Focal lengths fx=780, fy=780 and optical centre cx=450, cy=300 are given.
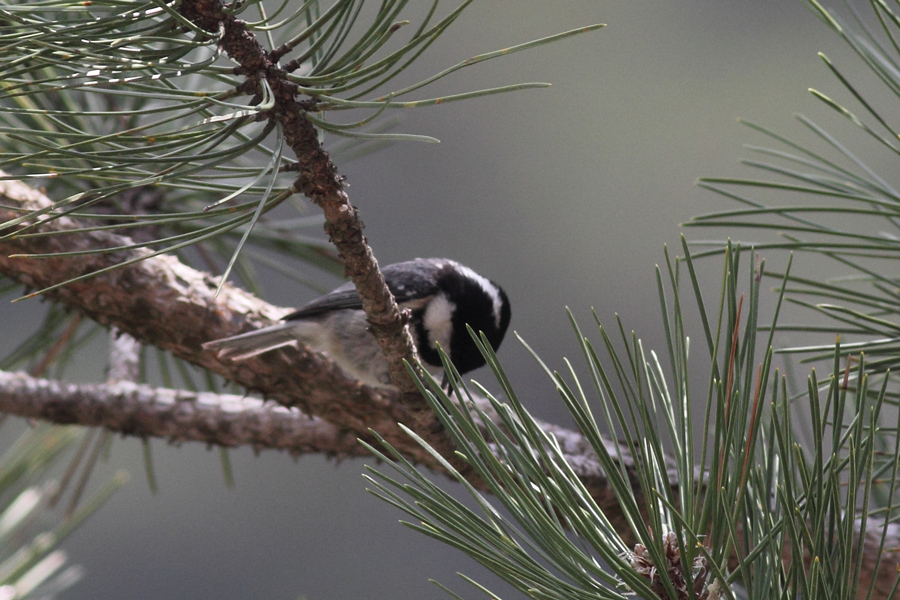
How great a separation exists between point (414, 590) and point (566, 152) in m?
1.54

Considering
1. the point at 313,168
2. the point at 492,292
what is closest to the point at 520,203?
the point at 492,292

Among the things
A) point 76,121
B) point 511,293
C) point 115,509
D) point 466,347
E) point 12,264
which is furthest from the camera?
point 115,509

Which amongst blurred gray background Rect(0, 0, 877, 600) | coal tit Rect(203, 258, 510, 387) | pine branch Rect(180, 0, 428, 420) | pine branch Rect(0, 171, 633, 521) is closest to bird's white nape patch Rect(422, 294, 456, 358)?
coal tit Rect(203, 258, 510, 387)

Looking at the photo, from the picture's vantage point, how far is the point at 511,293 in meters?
2.41

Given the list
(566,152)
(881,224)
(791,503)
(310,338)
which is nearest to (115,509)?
→ (566,152)

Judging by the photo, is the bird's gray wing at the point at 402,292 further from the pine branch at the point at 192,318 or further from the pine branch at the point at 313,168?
the pine branch at the point at 313,168

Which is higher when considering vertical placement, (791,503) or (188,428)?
(791,503)

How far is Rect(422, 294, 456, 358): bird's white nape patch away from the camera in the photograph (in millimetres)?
923

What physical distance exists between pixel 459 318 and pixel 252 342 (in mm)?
262

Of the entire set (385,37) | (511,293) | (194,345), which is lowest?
(511,293)

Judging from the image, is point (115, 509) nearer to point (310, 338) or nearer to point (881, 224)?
point (310, 338)

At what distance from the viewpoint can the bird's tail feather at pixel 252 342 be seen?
29.2 inches

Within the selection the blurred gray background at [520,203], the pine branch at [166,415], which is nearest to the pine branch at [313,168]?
the pine branch at [166,415]

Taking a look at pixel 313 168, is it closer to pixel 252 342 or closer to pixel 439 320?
pixel 252 342
